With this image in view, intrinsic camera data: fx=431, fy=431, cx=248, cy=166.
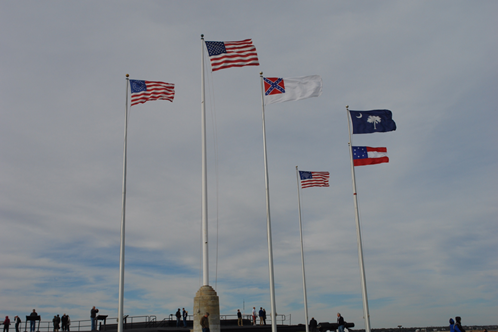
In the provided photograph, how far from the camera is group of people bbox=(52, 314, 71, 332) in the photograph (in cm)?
2922

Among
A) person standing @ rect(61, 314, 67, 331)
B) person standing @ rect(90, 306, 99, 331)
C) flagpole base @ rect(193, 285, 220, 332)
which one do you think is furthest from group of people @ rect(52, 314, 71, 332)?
flagpole base @ rect(193, 285, 220, 332)

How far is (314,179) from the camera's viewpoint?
1237 inches

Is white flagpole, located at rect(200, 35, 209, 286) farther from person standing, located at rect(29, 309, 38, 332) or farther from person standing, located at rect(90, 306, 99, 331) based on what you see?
person standing, located at rect(29, 309, 38, 332)

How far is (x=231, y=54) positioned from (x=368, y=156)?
32.6 feet

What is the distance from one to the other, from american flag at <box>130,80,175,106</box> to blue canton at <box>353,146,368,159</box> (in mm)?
11113

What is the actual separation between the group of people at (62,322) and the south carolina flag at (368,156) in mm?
22328

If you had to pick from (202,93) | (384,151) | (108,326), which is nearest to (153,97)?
(202,93)

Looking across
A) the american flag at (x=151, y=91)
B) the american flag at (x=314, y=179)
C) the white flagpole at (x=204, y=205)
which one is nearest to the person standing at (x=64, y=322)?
the white flagpole at (x=204, y=205)

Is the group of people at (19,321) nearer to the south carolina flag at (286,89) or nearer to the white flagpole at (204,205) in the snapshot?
the white flagpole at (204,205)

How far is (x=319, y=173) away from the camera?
31.7 m

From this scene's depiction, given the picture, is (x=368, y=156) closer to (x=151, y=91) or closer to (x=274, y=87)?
(x=274, y=87)

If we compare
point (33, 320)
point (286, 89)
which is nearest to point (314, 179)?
point (286, 89)

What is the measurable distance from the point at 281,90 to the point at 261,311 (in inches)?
781

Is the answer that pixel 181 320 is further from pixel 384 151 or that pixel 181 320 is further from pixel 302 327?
pixel 384 151
